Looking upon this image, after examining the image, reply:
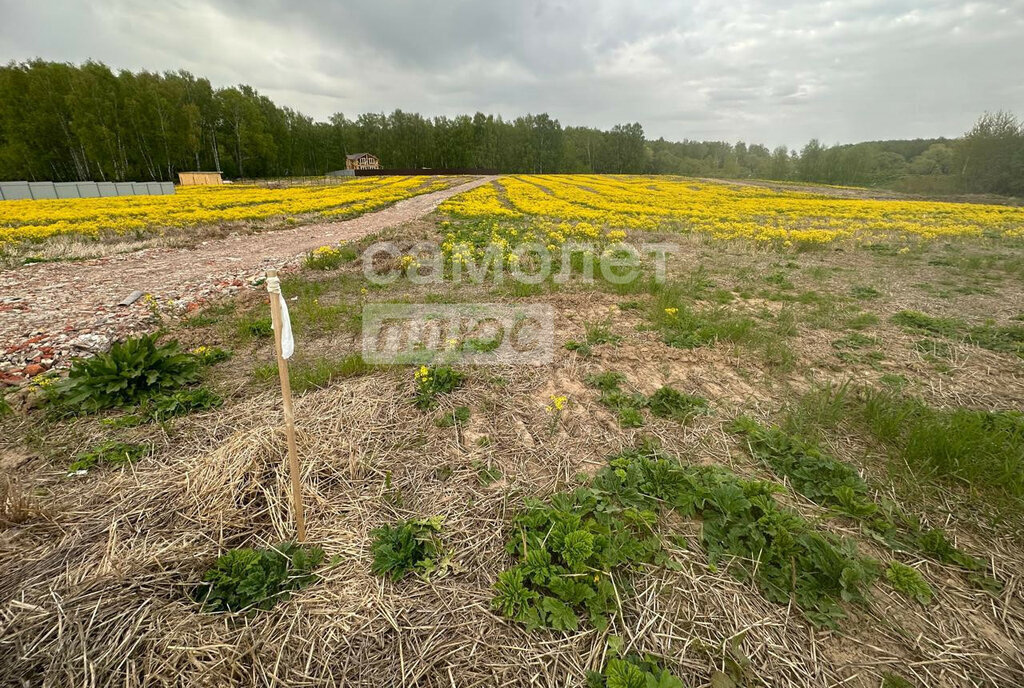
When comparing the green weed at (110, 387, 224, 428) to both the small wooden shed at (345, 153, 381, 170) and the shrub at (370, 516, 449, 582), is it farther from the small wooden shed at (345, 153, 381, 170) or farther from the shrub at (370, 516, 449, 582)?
the small wooden shed at (345, 153, 381, 170)

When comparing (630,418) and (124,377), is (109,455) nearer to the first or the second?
(124,377)

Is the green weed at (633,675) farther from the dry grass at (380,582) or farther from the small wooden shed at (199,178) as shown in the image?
the small wooden shed at (199,178)

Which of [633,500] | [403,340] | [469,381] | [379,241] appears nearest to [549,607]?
[633,500]

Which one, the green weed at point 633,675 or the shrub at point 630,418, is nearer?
the green weed at point 633,675

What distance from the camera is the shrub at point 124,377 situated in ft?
12.9

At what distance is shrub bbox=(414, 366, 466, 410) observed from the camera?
159 inches

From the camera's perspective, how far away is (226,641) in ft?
6.66

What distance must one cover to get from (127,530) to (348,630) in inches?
67.9

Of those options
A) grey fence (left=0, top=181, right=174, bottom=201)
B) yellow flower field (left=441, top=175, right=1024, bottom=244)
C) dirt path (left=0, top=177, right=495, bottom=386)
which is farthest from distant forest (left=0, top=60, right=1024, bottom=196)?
dirt path (left=0, top=177, right=495, bottom=386)

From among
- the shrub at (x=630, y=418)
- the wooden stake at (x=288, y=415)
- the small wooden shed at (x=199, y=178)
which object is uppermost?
the small wooden shed at (x=199, y=178)

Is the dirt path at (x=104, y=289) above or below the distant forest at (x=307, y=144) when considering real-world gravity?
below

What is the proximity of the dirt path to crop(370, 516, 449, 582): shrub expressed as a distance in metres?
5.37

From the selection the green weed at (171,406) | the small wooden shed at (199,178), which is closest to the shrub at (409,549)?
the green weed at (171,406)

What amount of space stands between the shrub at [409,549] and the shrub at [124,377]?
11.0ft
